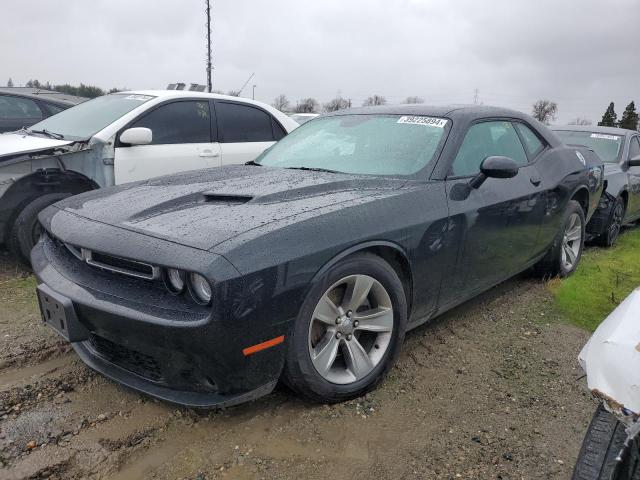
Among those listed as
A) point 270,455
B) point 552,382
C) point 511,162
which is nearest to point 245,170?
point 511,162

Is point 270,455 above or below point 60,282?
below

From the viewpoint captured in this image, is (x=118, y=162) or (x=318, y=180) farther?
(x=118, y=162)

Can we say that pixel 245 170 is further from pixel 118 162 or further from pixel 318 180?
pixel 118 162

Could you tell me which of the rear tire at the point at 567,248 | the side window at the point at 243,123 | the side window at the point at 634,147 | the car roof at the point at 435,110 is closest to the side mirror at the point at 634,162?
the side window at the point at 634,147

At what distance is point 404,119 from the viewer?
3.59 metres

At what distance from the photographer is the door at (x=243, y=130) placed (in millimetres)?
5684

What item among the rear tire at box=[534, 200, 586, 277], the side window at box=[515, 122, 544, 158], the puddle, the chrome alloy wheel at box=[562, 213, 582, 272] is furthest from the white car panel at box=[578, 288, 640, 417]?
the chrome alloy wheel at box=[562, 213, 582, 272]

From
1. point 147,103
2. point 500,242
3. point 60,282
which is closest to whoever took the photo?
point 60,282

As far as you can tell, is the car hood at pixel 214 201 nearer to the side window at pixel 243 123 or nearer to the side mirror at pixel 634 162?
the side window at pixel 243 123

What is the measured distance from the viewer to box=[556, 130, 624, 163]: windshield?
6.89 m

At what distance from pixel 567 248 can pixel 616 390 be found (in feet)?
12.5

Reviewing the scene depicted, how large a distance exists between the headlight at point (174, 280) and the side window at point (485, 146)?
1824 millimetres

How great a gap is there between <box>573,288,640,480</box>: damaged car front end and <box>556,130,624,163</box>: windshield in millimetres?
5857

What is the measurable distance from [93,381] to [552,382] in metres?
2.51
